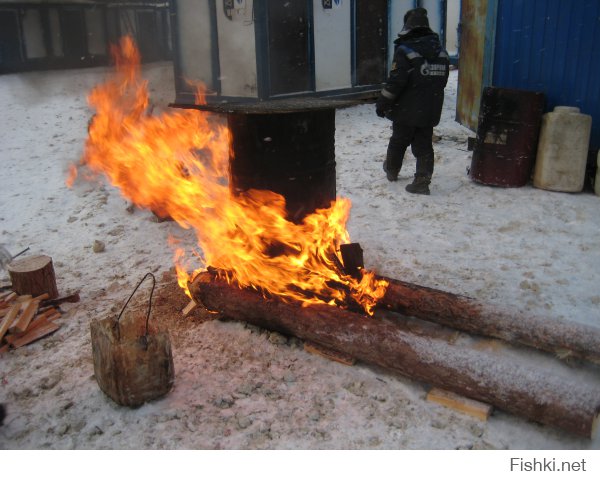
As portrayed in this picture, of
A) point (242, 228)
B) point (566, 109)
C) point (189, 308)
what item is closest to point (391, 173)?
point (566, 109)

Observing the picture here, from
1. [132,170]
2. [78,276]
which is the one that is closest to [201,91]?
[132,170]

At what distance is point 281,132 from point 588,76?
5.66 metres

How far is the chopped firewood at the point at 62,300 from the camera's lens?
Answer: 17.3ft

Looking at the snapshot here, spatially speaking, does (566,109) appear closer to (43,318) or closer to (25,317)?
(43,318)

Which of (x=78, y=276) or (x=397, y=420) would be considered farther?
(x=78, y=276)

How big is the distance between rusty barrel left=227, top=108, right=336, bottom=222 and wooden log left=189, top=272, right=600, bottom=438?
83cm

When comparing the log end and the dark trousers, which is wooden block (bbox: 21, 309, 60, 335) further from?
the dark trousers

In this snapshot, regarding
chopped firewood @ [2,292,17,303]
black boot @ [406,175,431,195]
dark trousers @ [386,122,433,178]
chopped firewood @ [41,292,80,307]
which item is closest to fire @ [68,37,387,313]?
chopped firewood @ [41,292,80,307]

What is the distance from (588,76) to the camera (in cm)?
798

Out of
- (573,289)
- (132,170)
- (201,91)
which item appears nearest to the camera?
(573,289)

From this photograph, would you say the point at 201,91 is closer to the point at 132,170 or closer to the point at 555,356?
the point at 132,170

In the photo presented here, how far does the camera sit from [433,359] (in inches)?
148

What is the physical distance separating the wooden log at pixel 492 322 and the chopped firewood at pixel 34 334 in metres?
2.82

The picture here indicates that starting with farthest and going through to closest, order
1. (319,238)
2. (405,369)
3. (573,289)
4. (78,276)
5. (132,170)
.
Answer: (132,170), (78,276), (573,289), (319,238), (405,369)
